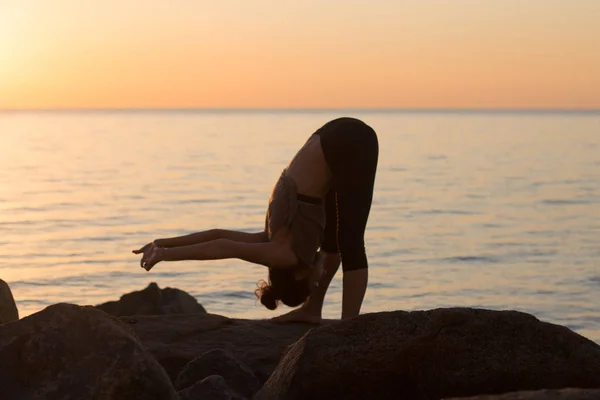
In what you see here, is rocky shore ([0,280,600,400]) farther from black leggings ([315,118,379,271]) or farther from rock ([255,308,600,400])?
black leggings ([315,118,379,271])

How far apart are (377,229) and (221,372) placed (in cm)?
1646

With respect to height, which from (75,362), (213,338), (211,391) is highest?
(75,362)

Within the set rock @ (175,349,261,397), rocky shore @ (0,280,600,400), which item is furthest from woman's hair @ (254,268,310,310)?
rocky shore @ (0,280,600,400)

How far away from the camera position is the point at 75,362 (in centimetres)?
485

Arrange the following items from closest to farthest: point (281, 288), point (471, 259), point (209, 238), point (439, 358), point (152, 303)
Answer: point (439, 358) → point (281, 288) → point (209, 238) → point (152, 303) → point (471, 259)

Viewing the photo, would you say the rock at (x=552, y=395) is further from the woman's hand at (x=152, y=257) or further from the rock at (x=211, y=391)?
the woman's hand at (x=152, y=257)

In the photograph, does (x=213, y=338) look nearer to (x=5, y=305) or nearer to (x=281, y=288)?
(x=281, y=288)

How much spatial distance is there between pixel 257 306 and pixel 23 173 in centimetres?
2875

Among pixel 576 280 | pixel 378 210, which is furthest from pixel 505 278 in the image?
pixel 378 210

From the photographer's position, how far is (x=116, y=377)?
15.8ft

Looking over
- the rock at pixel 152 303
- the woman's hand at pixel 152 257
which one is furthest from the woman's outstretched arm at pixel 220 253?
the rock at pixel 152 303

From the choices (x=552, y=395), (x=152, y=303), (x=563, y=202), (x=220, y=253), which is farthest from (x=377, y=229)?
(x=552, y=395)

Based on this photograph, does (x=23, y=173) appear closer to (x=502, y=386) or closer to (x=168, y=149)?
(x=168, y=149)

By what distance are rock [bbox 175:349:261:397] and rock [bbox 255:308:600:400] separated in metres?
0.86
